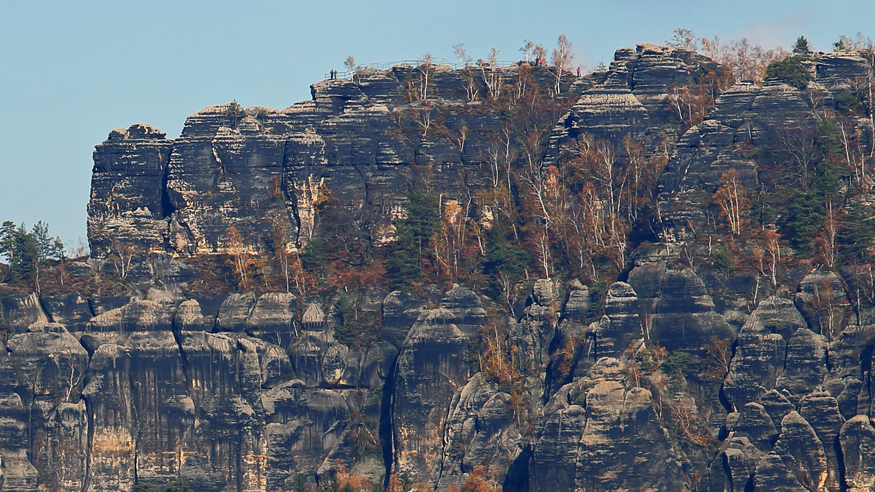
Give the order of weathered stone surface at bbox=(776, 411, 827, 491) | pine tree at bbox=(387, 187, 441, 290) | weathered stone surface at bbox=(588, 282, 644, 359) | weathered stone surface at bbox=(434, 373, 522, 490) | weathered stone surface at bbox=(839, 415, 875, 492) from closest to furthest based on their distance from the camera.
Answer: weathered stone surface at bbox=(839, 415, 875, 492)
weathered stone surface at bbox=(776, 411, 827, 491)
weathered stone surface at bbox=(588, 282, 644, 359)
weathered stone surface at bbox=(434, 373, 522, 490)
pine tree at bbox=(387, 187, 441, 290)

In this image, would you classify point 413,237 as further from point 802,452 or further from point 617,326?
point 802,452

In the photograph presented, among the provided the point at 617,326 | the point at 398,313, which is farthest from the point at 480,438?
the point at 398,313

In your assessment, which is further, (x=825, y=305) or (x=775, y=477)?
(x=825, y=305)

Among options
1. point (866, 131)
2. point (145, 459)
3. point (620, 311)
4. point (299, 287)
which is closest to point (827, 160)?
point (866, 131)

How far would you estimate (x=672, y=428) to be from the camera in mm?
172750

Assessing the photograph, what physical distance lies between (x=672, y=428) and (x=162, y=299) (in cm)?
3227

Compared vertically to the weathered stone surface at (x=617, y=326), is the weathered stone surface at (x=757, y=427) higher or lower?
lower

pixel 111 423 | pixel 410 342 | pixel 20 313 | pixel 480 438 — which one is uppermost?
pixel 20 313

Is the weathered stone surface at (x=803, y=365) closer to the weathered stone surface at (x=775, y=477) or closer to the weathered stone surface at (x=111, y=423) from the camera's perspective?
the weathered stone surface at (x=775, y=477)

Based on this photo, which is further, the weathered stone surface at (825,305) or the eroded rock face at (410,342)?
the weathered stone surface at (825,305)


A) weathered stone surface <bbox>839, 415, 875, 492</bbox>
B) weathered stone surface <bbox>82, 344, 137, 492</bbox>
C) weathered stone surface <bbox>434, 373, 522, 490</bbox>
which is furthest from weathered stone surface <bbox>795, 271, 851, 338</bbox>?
weathered stone surface <bbox>82, 344, 137, 492</bbox>

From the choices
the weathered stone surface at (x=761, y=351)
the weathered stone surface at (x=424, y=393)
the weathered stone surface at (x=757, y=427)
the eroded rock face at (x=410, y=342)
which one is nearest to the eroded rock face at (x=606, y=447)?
the eroded rock face at (x=410, y=342)

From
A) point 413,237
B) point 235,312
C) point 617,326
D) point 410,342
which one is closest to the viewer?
point 617,326

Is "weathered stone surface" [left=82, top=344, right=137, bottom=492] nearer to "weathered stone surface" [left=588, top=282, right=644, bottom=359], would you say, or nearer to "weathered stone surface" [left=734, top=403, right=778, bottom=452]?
"weathered stone surface" [left=588, top=282, right=644, bottom=359]
